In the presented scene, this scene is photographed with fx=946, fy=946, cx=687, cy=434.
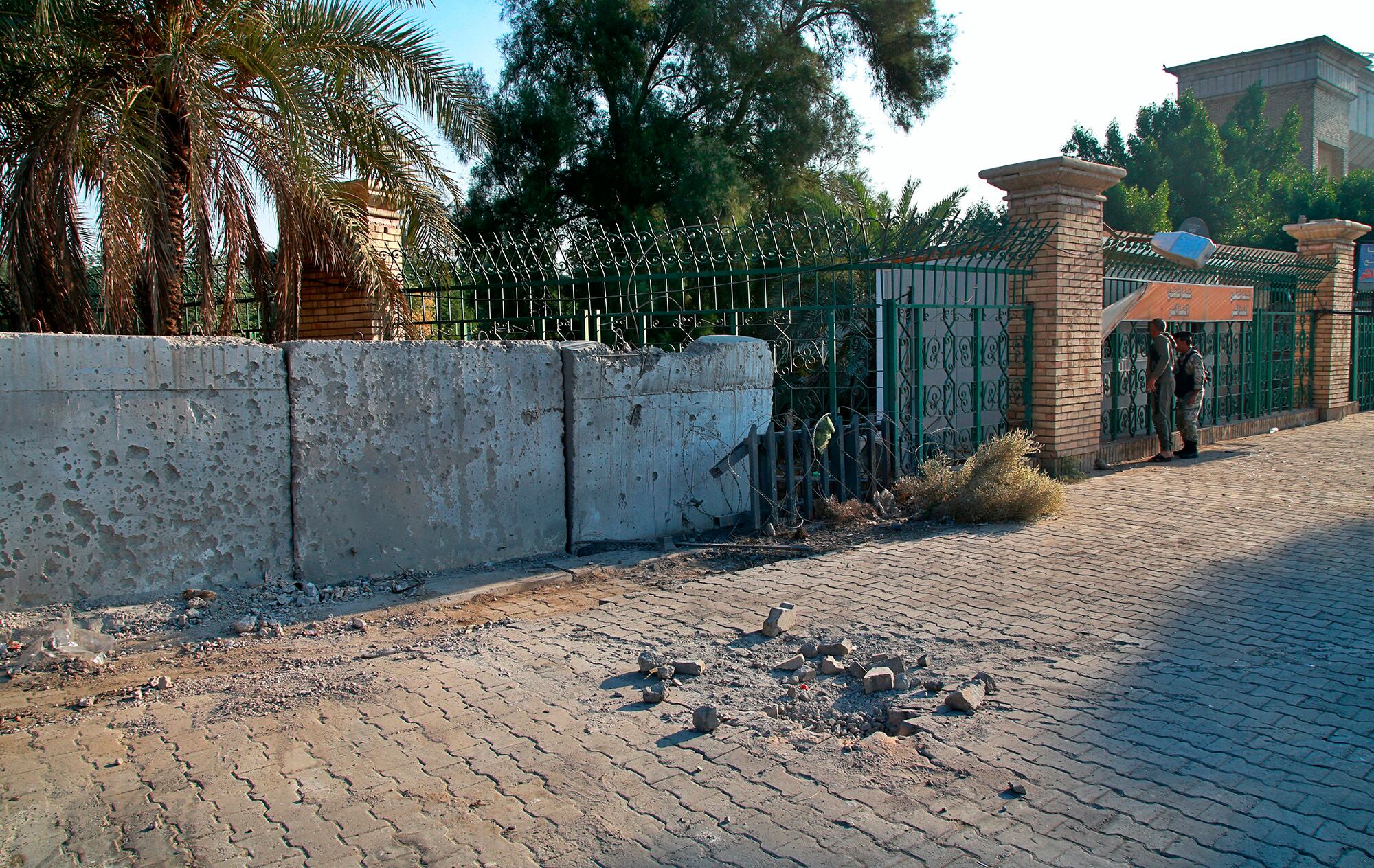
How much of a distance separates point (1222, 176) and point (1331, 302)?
12.8 metres

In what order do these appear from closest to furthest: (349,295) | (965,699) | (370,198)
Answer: (965,699)
(370,198)
(349,295)

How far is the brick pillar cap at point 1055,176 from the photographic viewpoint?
29.5 feet

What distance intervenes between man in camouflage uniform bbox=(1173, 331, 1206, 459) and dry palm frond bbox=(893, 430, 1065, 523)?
14.8 ft

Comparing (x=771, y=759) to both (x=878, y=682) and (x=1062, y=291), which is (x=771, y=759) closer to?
(x=878, y=682)

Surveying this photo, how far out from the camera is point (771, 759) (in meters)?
3.53

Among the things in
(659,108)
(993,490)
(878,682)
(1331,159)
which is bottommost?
(878,682)

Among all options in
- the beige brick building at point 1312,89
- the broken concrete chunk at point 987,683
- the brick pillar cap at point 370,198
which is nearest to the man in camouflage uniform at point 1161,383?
the broken concrete chunk at point 987,683

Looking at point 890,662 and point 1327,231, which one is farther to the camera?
point 1327,231

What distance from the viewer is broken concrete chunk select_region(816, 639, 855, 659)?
14.7 feet

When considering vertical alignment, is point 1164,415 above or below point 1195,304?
below

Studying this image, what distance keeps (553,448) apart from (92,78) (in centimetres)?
448

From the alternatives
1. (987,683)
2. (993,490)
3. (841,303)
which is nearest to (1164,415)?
(841,303)

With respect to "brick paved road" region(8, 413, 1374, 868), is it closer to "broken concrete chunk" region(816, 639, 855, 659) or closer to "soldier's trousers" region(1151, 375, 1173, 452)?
"broken concrete chunk" region(816, 639, 855, 659)

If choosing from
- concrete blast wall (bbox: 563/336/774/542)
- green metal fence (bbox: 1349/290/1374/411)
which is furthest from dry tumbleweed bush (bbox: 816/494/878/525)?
green metal fence (bbox: 1349/290/1374/411)
